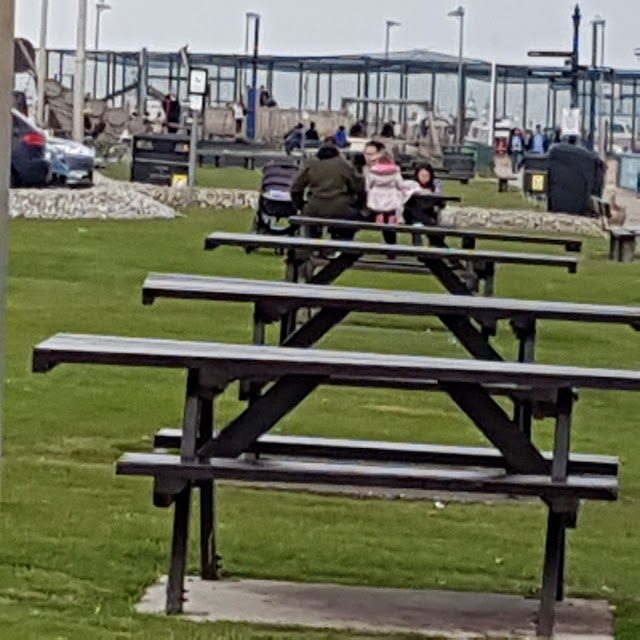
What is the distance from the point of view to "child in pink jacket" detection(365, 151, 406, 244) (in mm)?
26469

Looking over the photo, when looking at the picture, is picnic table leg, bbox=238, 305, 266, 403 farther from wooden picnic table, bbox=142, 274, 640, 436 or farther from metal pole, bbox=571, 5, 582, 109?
metal pole, bbox=571, 5, 582, 109

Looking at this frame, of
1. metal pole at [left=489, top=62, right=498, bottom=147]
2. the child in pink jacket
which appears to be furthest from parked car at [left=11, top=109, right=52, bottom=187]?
metal pole at [left=489, top=62, right=498, bottom=147]

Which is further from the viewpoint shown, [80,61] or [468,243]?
[80,61]

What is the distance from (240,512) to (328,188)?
1475 centimetres

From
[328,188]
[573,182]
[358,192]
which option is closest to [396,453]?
[328,188]

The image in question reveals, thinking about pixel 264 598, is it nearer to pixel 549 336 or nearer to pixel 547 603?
pixel 547 603

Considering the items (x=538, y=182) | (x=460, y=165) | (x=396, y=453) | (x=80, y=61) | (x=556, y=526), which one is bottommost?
(x=556, y=526)

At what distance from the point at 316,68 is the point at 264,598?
79.4 m

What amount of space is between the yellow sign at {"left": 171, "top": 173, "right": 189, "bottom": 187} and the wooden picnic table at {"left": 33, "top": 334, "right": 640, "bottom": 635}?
105 ft

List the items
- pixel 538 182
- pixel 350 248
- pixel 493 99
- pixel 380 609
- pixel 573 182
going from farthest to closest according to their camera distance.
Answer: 1. pixel 493 99
2. pixel 538 182
3. pixel 573 182
4. pixel 350 248
5. pixel 380 609

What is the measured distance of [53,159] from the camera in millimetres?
37344

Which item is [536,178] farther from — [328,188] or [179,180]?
[328,188]

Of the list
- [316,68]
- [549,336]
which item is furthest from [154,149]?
[316,68]

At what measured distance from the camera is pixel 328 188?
2372 centimetres
